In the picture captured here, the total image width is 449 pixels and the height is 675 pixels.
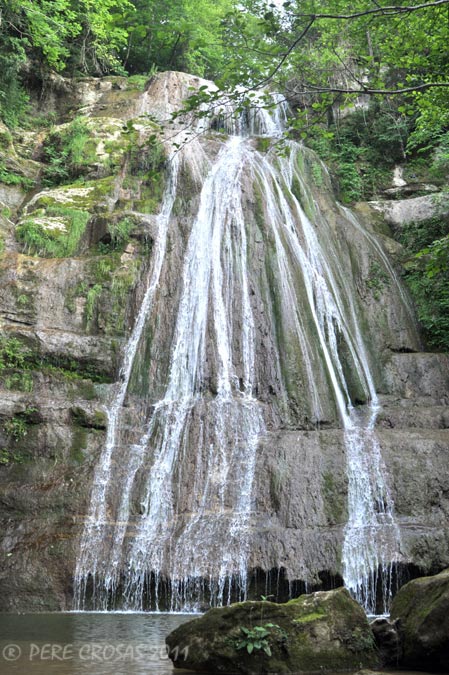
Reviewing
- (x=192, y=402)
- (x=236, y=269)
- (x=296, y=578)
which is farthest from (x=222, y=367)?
(x=296, y=578)

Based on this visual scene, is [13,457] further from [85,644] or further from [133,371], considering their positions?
[85,644]

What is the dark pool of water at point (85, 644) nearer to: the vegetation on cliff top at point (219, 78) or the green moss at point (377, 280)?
the vegetation on cliff top at point (219, 78)

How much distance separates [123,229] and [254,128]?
890 centimetres

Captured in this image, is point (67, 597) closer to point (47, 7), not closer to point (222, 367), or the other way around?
point (222, 367)

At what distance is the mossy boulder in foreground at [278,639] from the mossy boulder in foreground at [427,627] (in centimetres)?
31

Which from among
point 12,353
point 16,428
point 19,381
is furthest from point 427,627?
point 12,353

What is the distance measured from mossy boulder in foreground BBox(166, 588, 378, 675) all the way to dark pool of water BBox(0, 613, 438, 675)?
0.25 m

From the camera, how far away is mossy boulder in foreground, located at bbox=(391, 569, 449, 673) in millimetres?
4547

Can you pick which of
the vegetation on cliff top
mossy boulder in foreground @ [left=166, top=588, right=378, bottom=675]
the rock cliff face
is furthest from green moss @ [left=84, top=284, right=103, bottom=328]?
mossy boulder in foreground @ [left=166, top=588, right=378, bottom=675]

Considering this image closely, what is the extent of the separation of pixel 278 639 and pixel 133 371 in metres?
8.76

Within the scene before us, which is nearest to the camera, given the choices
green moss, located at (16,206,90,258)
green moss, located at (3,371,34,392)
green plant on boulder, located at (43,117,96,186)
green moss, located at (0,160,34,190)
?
green moss, located at (3,371,34,392)

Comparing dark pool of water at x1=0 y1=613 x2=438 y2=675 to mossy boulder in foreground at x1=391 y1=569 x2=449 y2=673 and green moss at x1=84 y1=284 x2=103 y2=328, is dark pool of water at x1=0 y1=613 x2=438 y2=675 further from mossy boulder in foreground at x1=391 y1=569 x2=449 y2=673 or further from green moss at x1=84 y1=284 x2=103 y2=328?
green moss at x1=84 y1=284 x2=103 y2=328

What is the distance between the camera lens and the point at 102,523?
968 cm

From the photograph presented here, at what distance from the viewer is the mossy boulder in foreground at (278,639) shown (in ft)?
14.9
